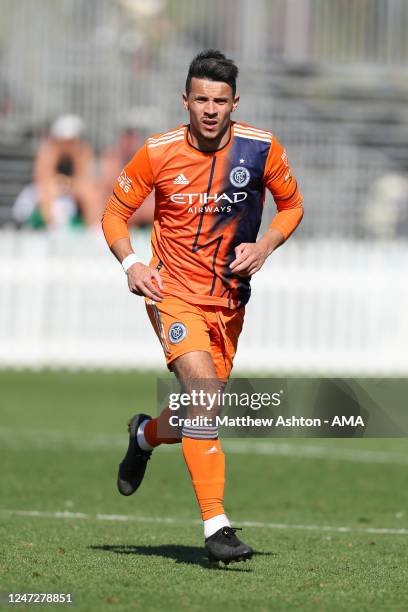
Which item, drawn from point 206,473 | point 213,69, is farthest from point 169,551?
point 213,69

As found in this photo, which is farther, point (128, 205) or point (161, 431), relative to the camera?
point (161, 431)

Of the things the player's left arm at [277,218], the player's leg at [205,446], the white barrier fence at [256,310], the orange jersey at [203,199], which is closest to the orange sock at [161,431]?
the player's leg at [205,446]

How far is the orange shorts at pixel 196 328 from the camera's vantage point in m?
7.25

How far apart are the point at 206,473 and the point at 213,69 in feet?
6.50

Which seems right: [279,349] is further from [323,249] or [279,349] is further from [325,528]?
[325,528]

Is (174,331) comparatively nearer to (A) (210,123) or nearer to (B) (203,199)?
(B) (203,199)

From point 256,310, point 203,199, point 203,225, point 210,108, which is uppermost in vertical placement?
point 210,108

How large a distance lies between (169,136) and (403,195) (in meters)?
18.2

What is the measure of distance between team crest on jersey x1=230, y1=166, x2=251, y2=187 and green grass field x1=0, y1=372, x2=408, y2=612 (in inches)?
75.4

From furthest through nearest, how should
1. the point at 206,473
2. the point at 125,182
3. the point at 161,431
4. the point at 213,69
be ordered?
the point at 161,431 < the point at 125,182 < the point at 213,69 < the point at 206,473

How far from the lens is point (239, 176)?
7.47m

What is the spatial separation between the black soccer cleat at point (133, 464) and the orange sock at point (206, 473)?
3.50 ft

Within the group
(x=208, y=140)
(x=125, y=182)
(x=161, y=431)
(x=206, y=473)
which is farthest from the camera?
(x=161, y=431)

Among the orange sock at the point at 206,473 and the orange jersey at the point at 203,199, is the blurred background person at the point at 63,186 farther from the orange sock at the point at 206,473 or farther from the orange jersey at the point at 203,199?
the orange sock at the point at 206,473
